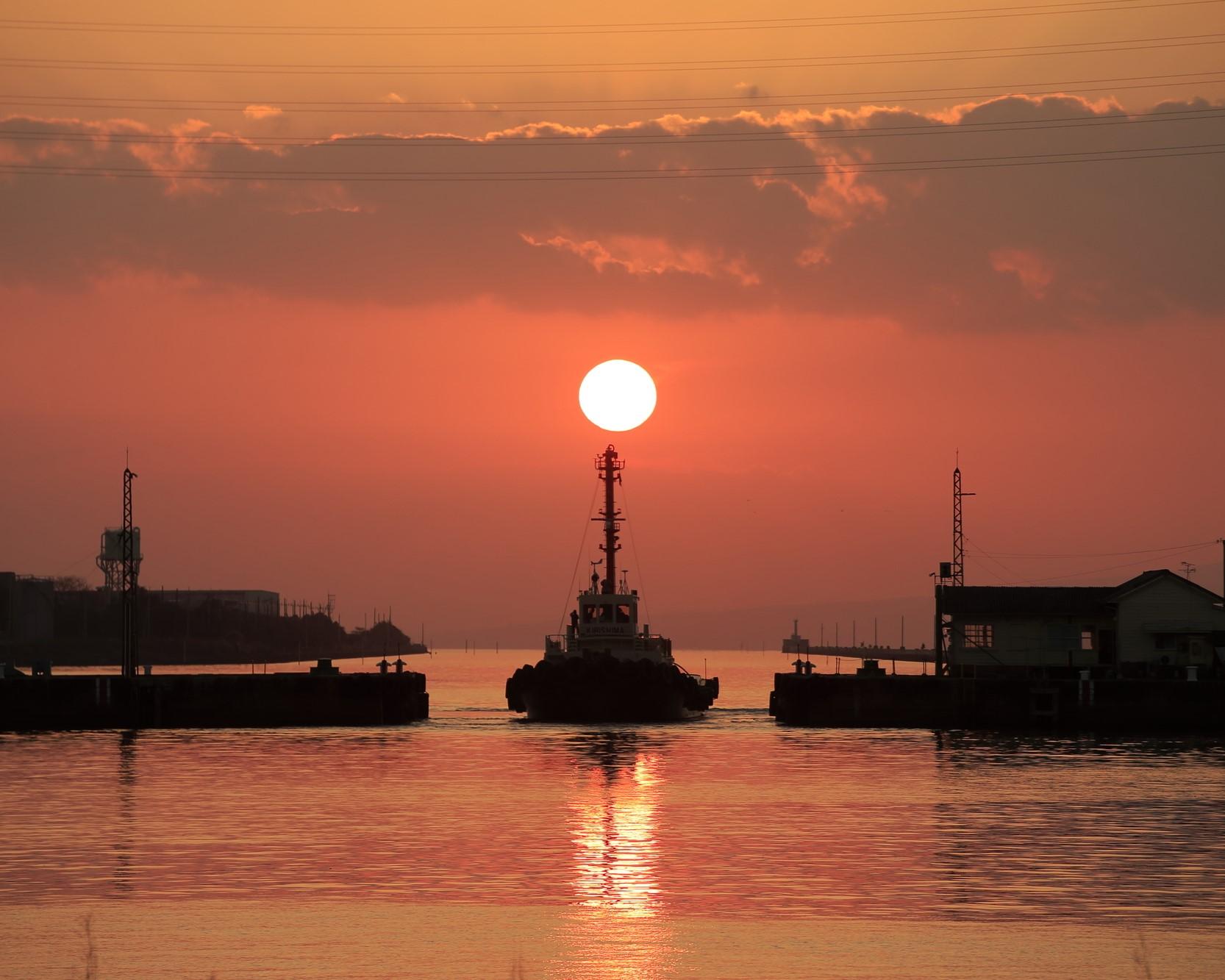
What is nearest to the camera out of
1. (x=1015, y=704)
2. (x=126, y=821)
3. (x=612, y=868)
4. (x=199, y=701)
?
(x=612, y=868)

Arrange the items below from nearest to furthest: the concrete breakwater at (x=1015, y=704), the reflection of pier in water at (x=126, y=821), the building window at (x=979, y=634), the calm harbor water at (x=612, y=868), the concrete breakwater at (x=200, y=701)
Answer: the calm harbor water at (x=612, y=868) → the reflection of pier in water at (x=126, y=821) → the concrete breakwater at (x=1015, y=704) → the concrete breakwater at (x=200, y=701) → the building window at (x=979, y=634)

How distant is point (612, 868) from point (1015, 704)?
2521 inches

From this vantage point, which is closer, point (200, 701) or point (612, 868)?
point (612, 868)

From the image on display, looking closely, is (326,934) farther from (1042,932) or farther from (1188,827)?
(1188,827)

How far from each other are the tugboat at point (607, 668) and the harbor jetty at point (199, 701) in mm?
9083

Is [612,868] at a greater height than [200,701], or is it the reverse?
[200,701]

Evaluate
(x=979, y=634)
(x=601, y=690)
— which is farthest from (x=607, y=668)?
(x=979, y=634)

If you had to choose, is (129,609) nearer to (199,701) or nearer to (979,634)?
(199,701)

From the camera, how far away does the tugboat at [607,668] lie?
332ft

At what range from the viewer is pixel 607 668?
101 metres

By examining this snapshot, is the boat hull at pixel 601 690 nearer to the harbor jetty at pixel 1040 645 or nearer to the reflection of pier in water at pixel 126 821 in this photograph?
the harbor jetty at pixel 1040 645

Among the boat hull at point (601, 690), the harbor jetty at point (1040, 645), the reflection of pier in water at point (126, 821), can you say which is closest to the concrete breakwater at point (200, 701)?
the boat hull at point (601, 690)

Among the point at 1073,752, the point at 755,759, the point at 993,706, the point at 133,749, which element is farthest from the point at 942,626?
the point at 133,749

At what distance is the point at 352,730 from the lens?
99.4 meters
